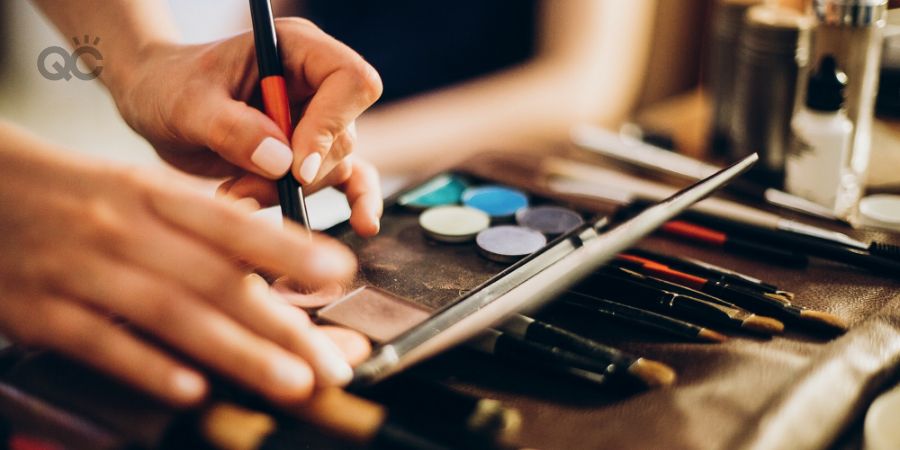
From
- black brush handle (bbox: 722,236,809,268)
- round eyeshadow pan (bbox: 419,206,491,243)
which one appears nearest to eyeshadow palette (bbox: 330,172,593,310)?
round eyeshadow pan (bbox: 419,206,491,243)

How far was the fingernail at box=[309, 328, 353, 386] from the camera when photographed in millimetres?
313

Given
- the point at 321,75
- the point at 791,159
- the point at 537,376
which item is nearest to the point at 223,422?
the point at 537,376

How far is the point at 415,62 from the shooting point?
4.79 feet

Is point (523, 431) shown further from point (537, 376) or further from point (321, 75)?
point (321, 75)

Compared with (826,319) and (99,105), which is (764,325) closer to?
(826,319)

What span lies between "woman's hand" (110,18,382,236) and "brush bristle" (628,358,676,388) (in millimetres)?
209

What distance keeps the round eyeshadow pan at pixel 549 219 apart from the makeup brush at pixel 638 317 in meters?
0.10

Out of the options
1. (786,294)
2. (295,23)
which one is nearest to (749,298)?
(786,294)

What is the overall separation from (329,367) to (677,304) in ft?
0.73

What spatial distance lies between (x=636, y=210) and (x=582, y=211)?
1.7 inches

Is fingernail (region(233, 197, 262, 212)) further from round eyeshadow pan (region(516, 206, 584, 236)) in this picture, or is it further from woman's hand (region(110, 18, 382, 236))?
round eyeshadow pan (region(516, 206, 584, 236))

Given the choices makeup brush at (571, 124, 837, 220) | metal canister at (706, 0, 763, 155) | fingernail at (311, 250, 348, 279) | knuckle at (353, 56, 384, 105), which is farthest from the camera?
metal canister at (706, 0, 763, 155)

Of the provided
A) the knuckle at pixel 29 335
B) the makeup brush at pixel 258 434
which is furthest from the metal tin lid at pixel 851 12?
the knuckle at pixel 29 335

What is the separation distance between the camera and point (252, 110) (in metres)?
0.47
